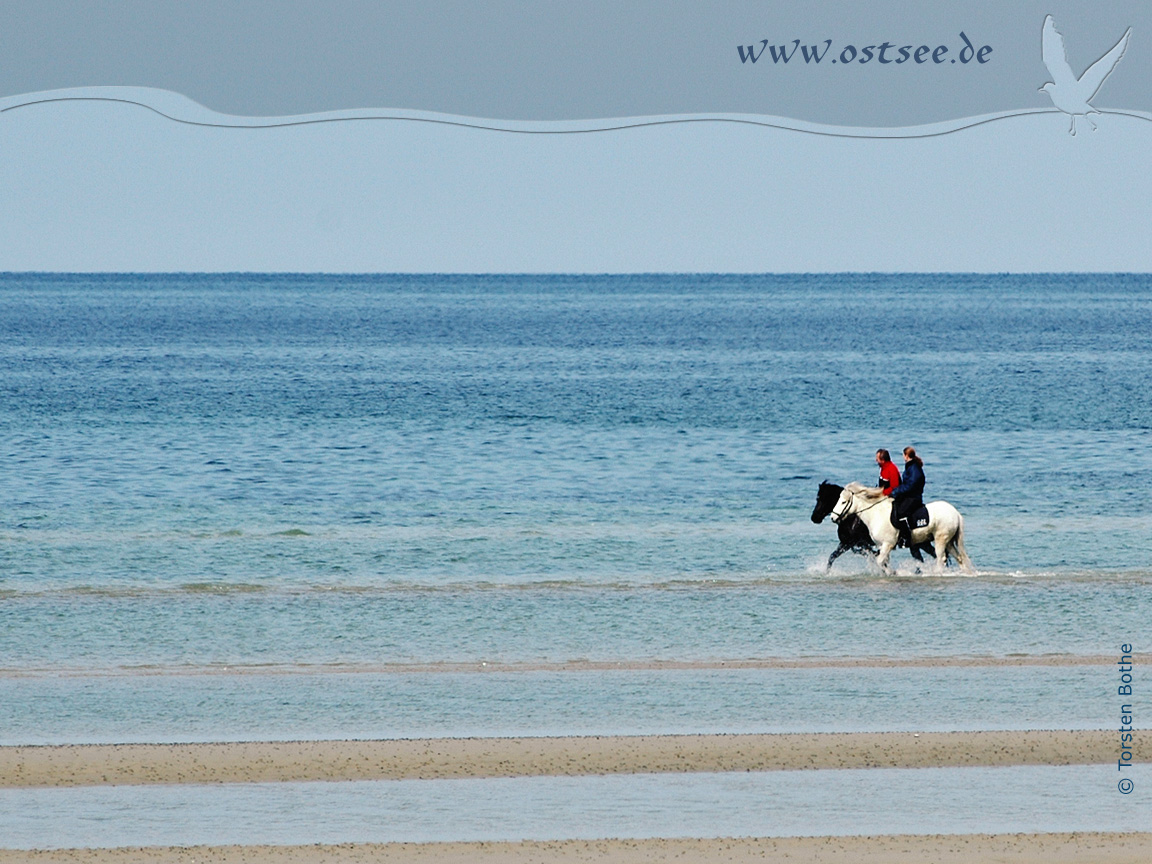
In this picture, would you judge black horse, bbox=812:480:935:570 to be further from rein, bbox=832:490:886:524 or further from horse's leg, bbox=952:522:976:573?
horse's leg, bbox=952:522:976:573

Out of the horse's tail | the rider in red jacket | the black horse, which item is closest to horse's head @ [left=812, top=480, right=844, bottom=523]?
the black horse

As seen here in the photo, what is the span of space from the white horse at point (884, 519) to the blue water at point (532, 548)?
0.54m

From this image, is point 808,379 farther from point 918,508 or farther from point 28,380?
point 918,508

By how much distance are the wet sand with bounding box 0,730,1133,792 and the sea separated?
18.4 inches

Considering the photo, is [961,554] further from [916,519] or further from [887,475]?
[887,475]

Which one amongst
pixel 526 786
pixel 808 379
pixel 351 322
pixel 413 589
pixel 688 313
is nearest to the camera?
pixel 526 786

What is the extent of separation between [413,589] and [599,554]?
13.7ft

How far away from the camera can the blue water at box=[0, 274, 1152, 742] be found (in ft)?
46.3

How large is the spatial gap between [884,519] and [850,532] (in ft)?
1.80

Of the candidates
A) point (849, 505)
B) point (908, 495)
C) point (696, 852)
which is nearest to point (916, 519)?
point (908, 495)

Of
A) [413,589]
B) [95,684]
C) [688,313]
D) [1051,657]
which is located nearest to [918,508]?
[1051,657]

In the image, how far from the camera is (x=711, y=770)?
11414 mm

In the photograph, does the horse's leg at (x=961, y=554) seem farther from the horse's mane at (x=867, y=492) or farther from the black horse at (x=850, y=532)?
the horse's mane at (x=867, y=492)

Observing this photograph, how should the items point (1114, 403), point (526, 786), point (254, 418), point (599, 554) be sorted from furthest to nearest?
point (1114, 403), point (254, 418), point (599, 554), point (526, 786)
